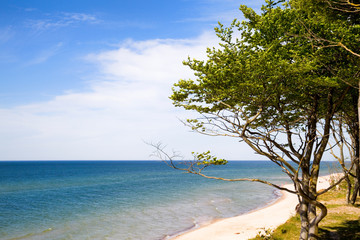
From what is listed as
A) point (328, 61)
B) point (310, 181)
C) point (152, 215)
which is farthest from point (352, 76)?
point (152, 215)

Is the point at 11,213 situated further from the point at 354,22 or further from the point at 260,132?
the point at 354,22

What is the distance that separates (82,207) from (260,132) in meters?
31.2

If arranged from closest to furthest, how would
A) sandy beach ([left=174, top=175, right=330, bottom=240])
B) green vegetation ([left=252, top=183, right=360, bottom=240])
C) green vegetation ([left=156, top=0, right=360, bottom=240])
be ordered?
green vegetation ([left=156, top=0, right=360, bottom=240])
green vegetation ([left=252, top=183, right=360, bottom=240])
sandy beach ([left=174, top=175, right=330, bottom=240])

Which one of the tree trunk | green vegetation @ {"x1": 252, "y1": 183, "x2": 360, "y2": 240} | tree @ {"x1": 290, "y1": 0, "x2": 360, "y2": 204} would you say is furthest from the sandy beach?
tree @ {"x1": 290, "y1": 0, "x2": 360, "y2": 204}

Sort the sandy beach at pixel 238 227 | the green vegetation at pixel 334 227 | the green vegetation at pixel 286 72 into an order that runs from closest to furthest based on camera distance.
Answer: the green vegetation at pixel 286 72, the green vegetation at pixel 334 227, the sandy beach at pixel 238 227

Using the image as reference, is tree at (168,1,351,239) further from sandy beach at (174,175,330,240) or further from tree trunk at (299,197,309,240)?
sandy beach at (174,175,330,240)

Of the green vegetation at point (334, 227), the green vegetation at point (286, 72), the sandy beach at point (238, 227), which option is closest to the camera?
the green vegetation at point (286, 72)

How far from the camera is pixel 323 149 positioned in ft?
36.0

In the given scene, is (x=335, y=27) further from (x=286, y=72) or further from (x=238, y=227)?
(x=238, y=227)


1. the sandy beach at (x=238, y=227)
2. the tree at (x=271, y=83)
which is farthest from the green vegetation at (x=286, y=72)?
the sandy beach at (x=238, y=227)

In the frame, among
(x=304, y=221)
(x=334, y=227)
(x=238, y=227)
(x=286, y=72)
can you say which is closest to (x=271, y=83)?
(x=286, y=72)

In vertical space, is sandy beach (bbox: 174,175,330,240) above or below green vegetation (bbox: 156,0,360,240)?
below

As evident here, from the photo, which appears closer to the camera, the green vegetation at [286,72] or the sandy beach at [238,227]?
the green vegetation at [286,72]

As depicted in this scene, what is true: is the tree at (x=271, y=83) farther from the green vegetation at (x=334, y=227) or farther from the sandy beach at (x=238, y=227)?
the sandy beach at (x=238, y=227)
